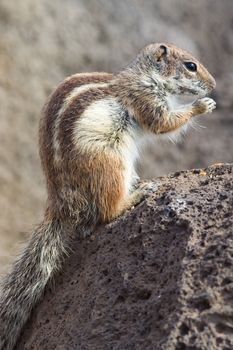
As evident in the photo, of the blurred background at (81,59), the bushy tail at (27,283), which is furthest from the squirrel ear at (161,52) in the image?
the blurred background at (81,59)

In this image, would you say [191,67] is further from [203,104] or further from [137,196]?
[137,196]

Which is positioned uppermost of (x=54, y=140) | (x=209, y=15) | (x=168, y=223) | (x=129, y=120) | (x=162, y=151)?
(x=209, y=15)

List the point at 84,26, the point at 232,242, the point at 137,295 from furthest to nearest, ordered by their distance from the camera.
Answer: the point at 84,26 → the point at 137,295 → the point at 232,242

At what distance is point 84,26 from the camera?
29.9ft

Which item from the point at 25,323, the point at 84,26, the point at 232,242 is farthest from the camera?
the point at 84,26

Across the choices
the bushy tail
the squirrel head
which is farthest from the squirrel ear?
the bushy tail

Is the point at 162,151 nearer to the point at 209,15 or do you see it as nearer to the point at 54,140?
the point at 209,15

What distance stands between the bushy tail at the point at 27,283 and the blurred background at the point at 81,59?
4.09m

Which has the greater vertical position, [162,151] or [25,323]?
[162,151]

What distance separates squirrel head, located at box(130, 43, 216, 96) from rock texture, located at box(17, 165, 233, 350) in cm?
104

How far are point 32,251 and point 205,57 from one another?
5.50 meters

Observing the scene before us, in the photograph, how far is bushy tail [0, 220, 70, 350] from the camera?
13.7ft

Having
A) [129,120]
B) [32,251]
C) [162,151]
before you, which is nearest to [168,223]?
[32,251]

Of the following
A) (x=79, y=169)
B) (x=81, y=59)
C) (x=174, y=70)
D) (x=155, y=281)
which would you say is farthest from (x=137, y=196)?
(x=81, y=59)
